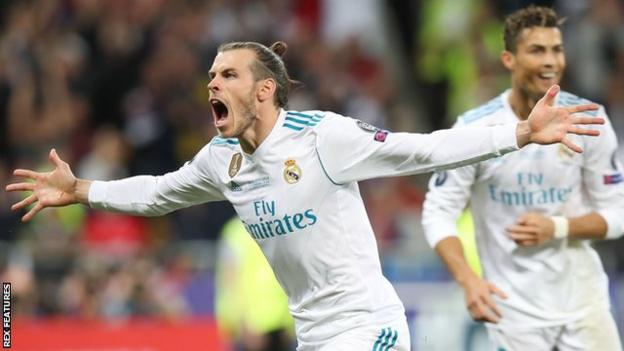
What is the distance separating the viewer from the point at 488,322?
740 centimetres

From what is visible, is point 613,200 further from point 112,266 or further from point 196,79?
point 196,79

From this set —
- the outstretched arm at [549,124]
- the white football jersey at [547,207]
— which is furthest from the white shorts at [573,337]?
the outstretched arm at [549,124]

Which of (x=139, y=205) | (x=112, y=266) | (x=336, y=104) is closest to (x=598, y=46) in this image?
(x=336, y=104)

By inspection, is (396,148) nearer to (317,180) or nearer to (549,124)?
(317,180)

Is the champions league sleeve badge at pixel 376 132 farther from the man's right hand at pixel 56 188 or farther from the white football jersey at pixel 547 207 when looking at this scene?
the man's right hand at pixel 56 188

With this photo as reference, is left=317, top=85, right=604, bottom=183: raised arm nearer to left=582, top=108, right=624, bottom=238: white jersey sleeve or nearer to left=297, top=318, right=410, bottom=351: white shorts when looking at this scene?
left=297, top=318, right=410, bottom=351: white shorts

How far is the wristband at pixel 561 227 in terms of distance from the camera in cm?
735

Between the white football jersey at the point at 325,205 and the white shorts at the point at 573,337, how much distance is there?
3.93 ft

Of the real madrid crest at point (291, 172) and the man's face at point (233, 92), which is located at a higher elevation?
the man's face at point (233, 92)

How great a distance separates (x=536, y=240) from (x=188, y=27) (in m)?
8.64

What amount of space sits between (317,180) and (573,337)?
6.23 feet

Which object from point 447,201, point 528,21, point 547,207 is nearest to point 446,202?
point 447,201

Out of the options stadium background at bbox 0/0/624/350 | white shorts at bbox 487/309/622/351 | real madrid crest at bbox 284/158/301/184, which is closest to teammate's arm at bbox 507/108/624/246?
white shorts at bbox 487/309/622/351

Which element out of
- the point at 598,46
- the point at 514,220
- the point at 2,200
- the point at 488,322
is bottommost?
the point at 488,322
